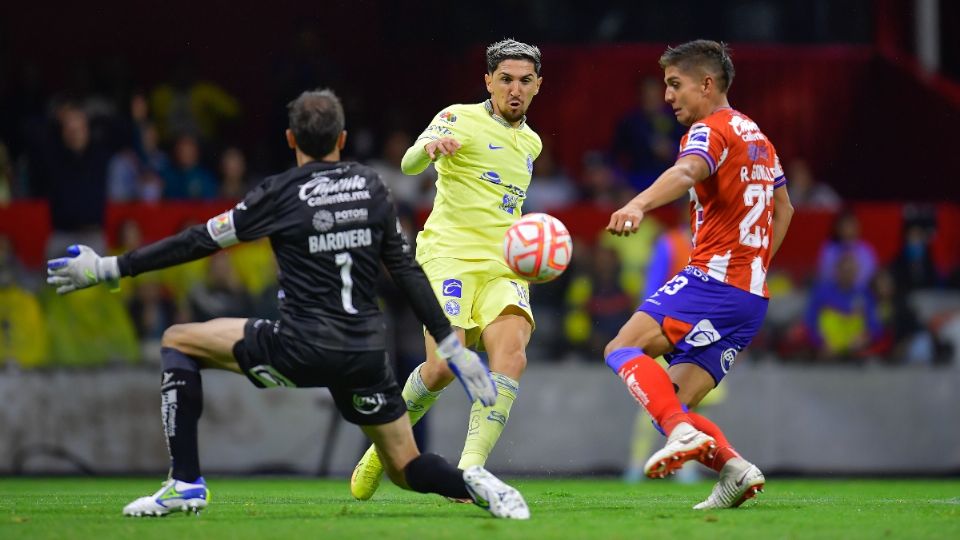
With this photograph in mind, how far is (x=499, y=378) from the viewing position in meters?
8.27

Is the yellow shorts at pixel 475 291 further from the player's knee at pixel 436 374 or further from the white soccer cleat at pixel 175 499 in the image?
the white soccer cleat at pixel 175 499

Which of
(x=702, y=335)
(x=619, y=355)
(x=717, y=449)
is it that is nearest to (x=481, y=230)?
(x=619, y=355)

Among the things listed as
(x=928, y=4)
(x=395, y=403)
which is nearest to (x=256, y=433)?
(x=395, y=403)

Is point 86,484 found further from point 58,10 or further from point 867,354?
point 58,10

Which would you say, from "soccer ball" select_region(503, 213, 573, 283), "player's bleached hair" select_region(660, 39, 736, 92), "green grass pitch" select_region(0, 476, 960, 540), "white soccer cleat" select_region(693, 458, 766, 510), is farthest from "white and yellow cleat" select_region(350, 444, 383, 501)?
"player's bleached hair" select_region(660, 39, 736, 92)

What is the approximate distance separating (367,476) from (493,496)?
191cm

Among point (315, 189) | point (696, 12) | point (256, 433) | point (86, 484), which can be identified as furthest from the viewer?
point (696, 12)

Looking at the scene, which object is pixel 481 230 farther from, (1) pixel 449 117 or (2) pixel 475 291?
(1) pixel 449 117

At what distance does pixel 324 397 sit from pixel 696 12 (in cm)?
786

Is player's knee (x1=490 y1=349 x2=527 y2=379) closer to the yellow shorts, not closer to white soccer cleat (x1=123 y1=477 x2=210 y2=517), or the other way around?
the yellow shorts

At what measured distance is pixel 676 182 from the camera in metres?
7.17

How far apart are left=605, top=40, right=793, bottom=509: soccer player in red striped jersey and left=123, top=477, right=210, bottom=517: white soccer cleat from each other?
7.17 ft

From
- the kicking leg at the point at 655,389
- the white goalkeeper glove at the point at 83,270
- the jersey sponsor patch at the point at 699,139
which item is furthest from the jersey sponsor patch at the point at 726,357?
the white goalkeeper glove at the point at 83,270

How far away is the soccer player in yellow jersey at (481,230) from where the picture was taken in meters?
8.45
